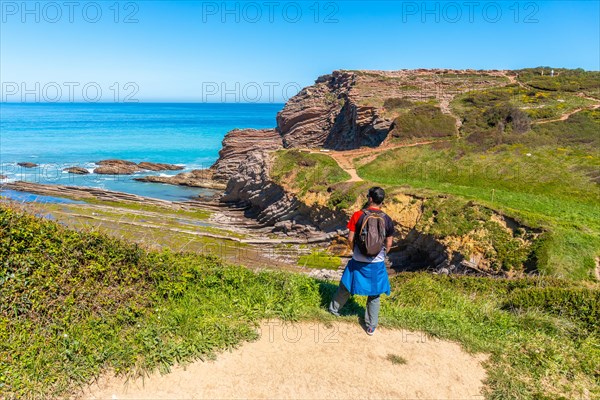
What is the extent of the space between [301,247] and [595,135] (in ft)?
93.4

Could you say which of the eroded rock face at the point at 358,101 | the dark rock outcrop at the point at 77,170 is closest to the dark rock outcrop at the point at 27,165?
the dark rock outcrop at the point at 77,170

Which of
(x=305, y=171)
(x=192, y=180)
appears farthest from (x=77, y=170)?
(x=305, y=171)

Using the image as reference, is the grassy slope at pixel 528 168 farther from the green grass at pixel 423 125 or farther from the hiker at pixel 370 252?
the hiker at pixel 370 252

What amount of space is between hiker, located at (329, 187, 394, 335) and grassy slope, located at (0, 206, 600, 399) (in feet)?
2.75

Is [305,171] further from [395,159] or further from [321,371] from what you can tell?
[321,371]

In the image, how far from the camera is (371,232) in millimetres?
7793

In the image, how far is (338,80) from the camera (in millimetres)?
70250

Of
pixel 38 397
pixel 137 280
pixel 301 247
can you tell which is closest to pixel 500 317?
pixel 137 280

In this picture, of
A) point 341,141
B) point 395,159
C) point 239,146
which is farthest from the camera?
point 239,146

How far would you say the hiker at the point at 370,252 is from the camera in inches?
308

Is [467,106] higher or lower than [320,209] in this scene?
higher

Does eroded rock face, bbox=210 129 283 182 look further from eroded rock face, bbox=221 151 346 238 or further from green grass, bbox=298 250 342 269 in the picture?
green grass, bbox=298 250 342 269

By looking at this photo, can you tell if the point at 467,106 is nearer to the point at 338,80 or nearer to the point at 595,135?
the point at 595,135

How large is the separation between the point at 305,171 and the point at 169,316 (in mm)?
27763
